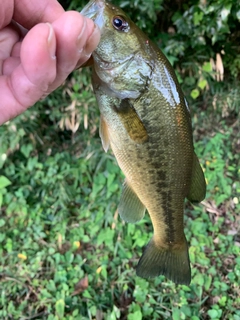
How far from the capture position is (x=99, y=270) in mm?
2533

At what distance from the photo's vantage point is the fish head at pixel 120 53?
3.66ft

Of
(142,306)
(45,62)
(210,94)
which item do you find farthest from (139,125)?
(210,94)

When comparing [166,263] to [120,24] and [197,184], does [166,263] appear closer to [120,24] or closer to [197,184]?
[197,184]

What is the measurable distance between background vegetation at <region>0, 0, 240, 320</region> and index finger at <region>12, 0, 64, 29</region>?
127 cm

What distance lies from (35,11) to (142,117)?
18.7 inches

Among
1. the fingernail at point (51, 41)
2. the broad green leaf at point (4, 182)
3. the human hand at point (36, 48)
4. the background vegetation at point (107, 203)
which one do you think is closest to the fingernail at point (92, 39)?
the human hand at point (36, 48)

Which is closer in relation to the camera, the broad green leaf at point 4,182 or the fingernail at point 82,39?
the fingernail at point 82,39

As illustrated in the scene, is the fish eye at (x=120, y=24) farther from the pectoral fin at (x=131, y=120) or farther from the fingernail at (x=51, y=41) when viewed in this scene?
the fingernail at (x=51, y=41)

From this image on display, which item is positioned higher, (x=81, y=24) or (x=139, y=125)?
(x=81, y=24)

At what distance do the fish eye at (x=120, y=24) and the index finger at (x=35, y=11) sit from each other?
→ 18 centimetres

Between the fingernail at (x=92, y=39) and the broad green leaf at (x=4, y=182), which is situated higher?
the fingernail at (x=92, y=39)

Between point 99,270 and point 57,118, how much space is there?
1265 mm

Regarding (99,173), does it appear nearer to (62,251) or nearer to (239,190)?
(62,251)

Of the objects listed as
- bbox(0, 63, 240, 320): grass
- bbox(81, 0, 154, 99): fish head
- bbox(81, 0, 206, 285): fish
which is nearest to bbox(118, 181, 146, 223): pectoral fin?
bbox(81, 0, 206, 285): fish
